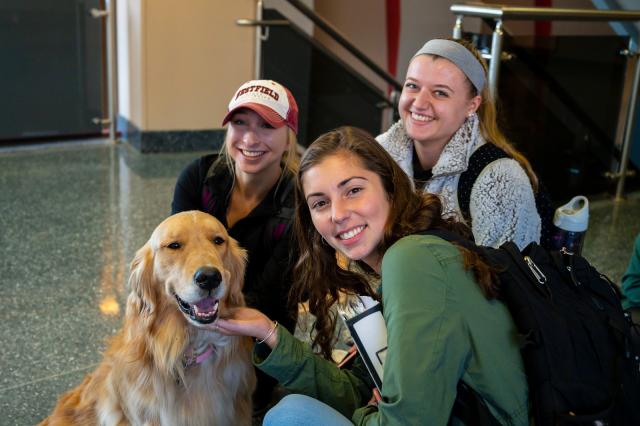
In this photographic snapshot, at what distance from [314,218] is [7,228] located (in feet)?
9.09

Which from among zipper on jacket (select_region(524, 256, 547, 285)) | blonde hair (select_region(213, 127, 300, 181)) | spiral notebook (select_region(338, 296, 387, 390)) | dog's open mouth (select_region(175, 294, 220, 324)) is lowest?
dog's open mouth (select_region(175, 294, 220, 324))

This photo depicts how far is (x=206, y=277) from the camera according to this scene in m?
1.78

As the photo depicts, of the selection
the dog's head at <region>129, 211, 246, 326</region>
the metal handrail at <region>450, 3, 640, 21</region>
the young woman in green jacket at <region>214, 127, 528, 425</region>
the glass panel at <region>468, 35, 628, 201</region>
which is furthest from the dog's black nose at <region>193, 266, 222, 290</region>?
the glass panel at <region>468, 35, 628, 201</region>

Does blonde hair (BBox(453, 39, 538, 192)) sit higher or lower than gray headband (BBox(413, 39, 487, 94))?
lower

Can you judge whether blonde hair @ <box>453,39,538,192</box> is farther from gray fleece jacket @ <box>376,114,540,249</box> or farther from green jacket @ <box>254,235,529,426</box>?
green jacket @ <box>254,235,529,426</box>

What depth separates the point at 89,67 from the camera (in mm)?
5785

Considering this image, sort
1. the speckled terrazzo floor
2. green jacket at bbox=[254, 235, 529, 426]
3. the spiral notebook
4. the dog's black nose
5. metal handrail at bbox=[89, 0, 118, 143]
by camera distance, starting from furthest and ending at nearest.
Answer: metal handrail at bbox=[89, 0, 118, 143]
the speckled terrazzo floor
the dog's black nose
the spiral notebook
green jacket at bbox=[254, 235, 529, 426]

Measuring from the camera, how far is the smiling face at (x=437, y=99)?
2.39 meters

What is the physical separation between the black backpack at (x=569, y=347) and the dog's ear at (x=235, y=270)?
0.72 metres

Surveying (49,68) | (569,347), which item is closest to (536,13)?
(569,347)

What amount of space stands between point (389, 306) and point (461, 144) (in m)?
1.08

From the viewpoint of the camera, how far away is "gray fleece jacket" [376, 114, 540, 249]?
2285 millimetres

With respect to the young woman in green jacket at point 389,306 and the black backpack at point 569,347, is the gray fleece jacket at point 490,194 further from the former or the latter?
the black backpack at point 569,347

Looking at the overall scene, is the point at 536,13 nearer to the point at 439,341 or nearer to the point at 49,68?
the point at 439,341
